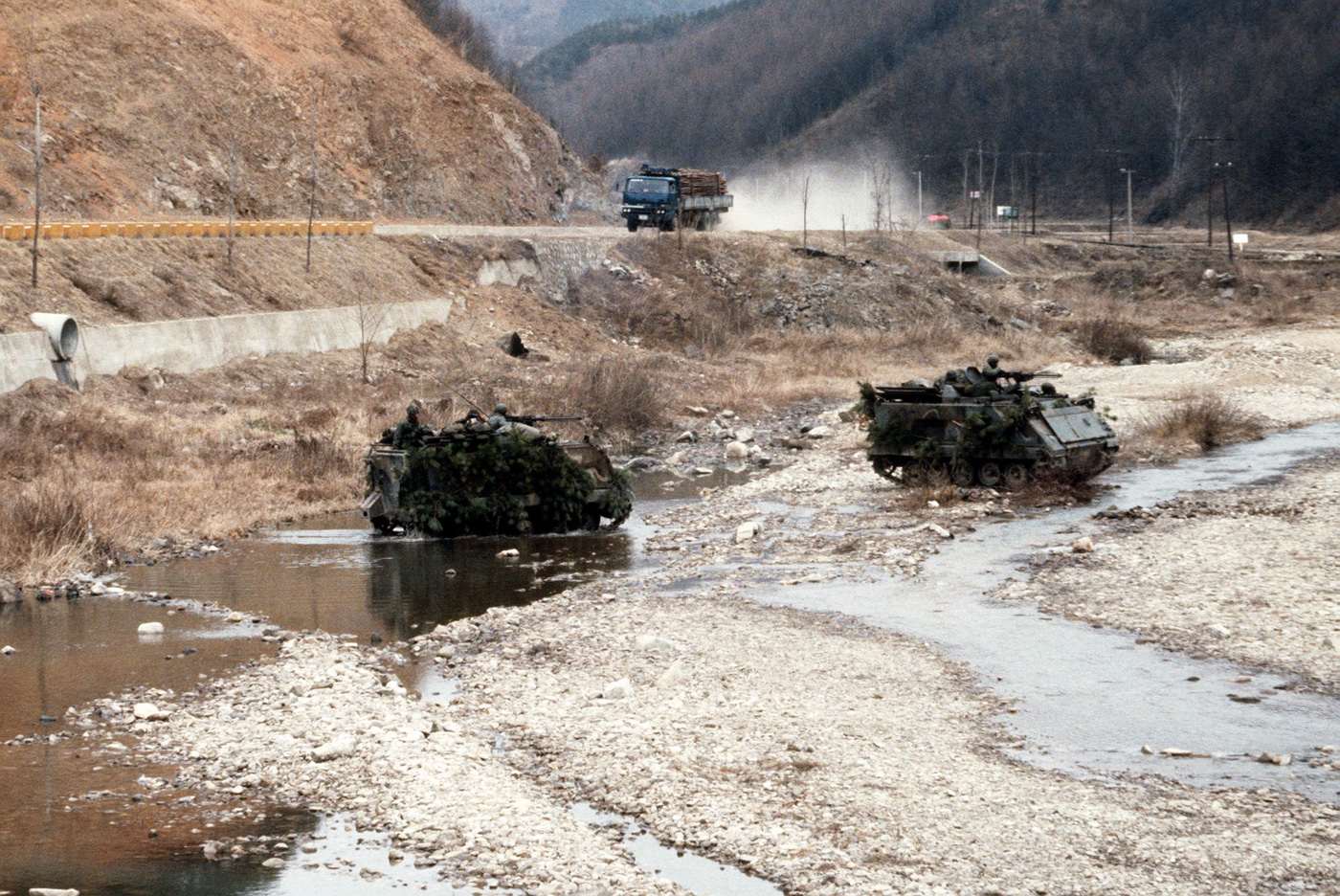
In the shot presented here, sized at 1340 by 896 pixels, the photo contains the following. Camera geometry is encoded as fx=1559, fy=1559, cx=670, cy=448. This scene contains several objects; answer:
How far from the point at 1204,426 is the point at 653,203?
3097 centimetres

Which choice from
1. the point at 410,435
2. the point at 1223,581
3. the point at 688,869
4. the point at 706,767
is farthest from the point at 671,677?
the point at 410,435

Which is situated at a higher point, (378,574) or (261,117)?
(261,117)

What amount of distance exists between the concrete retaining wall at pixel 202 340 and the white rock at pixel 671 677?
18692 mm

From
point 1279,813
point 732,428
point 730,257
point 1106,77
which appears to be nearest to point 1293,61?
point 1106,77

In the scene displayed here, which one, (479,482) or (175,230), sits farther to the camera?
(175,230)

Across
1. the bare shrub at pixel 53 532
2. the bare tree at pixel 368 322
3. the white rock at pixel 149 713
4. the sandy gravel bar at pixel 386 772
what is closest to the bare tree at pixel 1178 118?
the bare tree at pixel 368 322

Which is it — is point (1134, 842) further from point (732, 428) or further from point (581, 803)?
point (732, 428)

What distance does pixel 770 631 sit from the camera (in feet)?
53.0

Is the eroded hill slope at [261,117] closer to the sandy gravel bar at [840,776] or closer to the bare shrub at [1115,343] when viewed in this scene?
the bare shrub at [1115,343]

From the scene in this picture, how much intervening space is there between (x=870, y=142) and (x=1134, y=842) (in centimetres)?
11749

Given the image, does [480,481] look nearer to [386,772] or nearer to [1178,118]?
[386,772]

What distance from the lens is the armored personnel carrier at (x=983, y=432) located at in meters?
24.6

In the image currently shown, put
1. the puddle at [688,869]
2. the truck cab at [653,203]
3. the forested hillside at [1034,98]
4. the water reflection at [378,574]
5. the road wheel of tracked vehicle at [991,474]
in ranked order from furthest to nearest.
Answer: the forested hillside at [1034,98] → the truck cab at [653,203] → the road wheel of tracked vehicle at [991,474] → the water reflection at [378,574] → the puddle at [688,869]

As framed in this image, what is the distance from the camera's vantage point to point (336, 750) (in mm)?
12031
